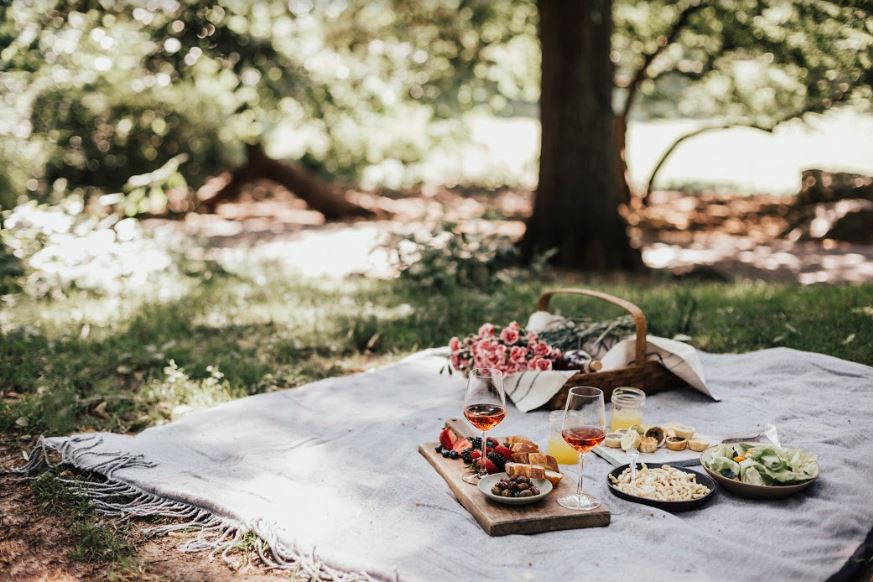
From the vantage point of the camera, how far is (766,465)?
3.14 metres

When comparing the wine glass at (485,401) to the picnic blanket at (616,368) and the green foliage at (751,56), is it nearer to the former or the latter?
the picnic blanket at (616,368)

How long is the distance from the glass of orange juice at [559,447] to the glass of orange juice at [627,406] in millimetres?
376

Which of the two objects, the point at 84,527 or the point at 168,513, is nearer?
the point at 84,527

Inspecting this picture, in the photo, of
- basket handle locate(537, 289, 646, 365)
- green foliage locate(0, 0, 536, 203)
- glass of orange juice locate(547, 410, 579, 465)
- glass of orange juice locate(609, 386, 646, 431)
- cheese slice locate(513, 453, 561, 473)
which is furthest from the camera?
green foliage locate(0, 0, 536, 203)

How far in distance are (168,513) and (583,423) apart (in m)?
1.77

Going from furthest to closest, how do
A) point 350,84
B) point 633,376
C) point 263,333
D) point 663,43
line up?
1. point 350,84
2. point 663,43
3. point 263,333
4. point 633,376

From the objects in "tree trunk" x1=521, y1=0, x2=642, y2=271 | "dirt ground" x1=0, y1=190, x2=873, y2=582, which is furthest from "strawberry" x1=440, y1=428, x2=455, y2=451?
"tree trunk" x1=521, y1=0, x2=642, y2=271

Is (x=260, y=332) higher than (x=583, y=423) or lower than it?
lower

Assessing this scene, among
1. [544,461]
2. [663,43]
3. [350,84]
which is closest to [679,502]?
[544,461]

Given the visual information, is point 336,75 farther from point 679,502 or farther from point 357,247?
point 679,502

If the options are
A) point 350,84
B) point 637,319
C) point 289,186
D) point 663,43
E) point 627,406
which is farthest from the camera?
point 350,84

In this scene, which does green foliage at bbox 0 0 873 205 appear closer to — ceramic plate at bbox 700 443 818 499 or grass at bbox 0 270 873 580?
grass at bbox 0 270 873 580

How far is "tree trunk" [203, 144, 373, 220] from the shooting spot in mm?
13547

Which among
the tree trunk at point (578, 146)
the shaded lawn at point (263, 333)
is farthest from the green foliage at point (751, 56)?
the shaded lawn at point (263, 333)
